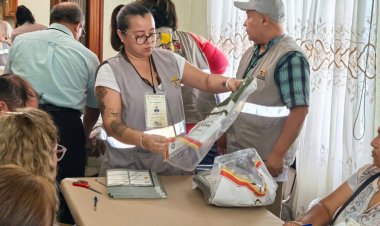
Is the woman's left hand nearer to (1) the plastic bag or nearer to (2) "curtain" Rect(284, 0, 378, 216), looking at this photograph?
(1) the plastic bag

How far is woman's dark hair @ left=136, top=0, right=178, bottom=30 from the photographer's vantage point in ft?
8.82

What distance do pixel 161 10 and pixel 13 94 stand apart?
1006mm

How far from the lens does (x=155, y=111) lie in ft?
7.10

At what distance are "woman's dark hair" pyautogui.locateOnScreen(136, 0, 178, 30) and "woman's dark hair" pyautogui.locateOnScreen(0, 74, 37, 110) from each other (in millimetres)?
894

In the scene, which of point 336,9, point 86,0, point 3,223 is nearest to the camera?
point 3,223

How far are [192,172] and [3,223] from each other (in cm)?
140

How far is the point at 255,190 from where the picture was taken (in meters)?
1.83

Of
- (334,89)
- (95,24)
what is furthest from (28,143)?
(95,24)

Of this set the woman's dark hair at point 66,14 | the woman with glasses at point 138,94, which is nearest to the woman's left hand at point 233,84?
the woman with glasses at point 138,94

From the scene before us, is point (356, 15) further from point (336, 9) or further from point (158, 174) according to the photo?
point (158, 174)

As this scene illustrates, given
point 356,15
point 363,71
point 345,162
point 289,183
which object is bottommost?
point 289,183

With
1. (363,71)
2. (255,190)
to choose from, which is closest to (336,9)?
(363,71)

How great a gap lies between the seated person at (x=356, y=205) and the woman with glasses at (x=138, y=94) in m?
0.64

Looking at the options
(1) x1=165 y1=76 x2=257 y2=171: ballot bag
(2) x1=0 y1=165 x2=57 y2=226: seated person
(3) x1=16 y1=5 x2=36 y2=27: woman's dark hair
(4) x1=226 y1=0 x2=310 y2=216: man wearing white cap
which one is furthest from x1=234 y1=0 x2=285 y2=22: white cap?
(3) x1=16 y1=5 x2=36 y2=27: woman's dark hair
